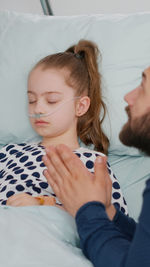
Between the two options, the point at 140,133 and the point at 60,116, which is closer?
the point at 140,133

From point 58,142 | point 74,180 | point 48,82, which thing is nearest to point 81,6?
point 48,82

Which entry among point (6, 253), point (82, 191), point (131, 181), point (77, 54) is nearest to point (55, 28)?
point (77, 54)

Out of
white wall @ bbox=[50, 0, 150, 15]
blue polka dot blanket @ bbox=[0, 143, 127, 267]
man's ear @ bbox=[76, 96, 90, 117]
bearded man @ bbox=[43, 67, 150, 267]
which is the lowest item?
blue polka dot blanket @ bbox=[0, 143, 127, 267]

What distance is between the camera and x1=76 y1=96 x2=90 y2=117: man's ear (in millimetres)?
1504

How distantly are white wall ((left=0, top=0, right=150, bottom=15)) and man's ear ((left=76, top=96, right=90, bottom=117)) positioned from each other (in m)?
0.72

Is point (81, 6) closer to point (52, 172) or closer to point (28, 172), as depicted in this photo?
point (28, 172)

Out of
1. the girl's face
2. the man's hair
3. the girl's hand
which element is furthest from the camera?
the girl's face

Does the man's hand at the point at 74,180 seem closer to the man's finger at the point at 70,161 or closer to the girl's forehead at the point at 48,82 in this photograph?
the man's finger at the point at 70,161

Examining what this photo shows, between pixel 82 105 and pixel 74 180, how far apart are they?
25.2 inches

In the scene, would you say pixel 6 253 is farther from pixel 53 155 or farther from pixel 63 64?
pixel 63 64

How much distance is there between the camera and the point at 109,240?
32.3 inches

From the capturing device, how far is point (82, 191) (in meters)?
0.89

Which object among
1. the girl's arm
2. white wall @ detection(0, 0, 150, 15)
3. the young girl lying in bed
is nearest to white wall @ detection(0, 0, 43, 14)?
white wall @ detection(0, 0, 150, 15)

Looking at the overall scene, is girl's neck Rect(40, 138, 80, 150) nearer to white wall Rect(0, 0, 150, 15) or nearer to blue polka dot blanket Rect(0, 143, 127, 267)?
blue polka dot blanket Rect(0, 143, 127, 267)
